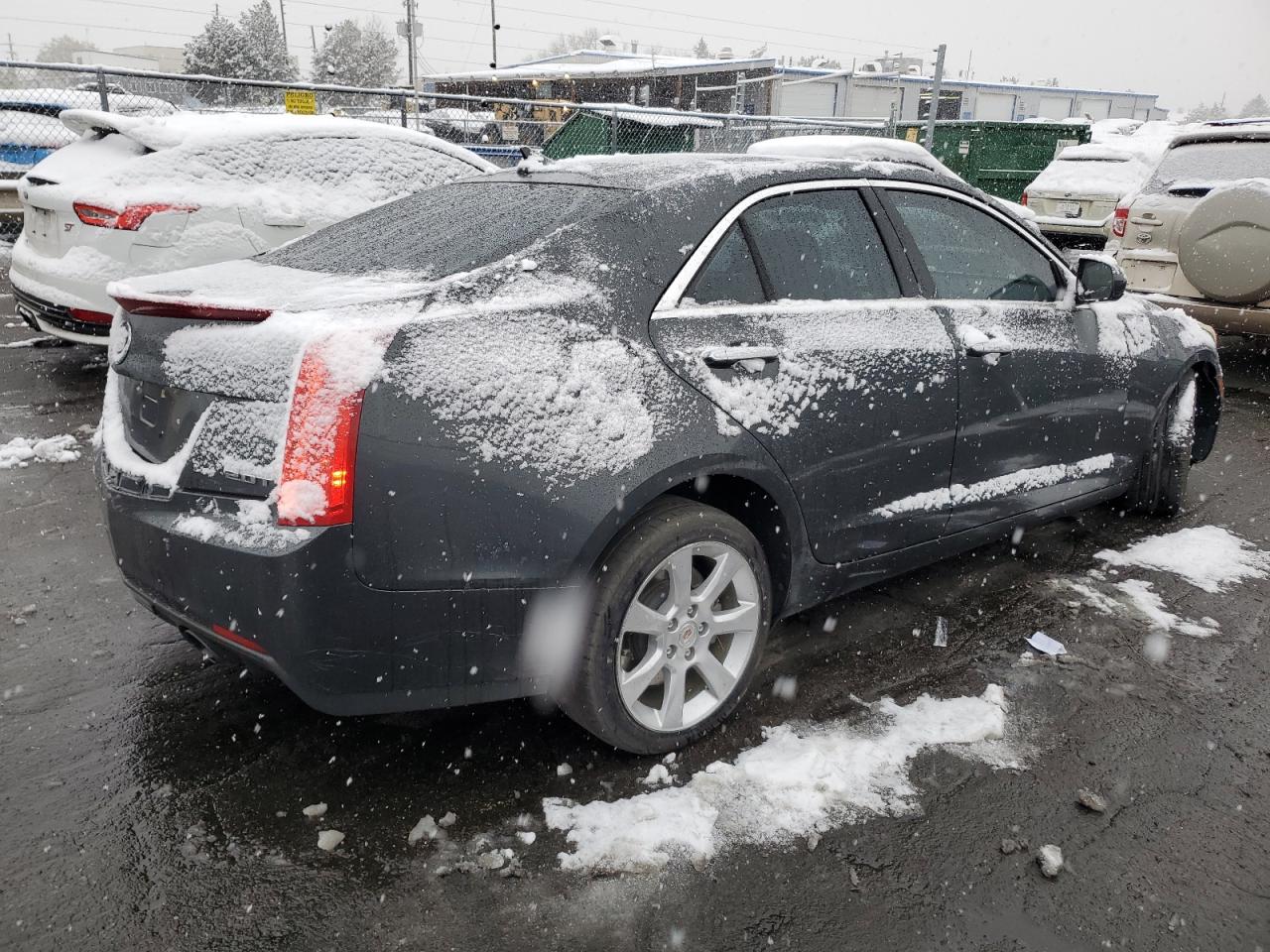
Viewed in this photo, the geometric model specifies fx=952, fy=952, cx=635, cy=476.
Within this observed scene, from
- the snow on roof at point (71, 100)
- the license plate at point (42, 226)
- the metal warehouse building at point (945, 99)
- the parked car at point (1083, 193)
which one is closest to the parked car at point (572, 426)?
the license plate at point (42, 226)

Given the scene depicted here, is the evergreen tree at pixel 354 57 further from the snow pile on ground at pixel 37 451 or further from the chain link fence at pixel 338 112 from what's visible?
the snow pile on ground at pixel 37 451

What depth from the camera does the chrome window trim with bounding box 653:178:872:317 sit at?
8.60ft

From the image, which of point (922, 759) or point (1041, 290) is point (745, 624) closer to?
point (922, 759)

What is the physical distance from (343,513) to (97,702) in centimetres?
143

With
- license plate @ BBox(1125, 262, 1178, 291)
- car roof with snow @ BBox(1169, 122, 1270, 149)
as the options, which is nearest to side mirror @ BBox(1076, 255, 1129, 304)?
license plate @ BBox(1125, 262, 1178, 291)

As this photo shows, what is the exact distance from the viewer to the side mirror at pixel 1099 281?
12.6 ft

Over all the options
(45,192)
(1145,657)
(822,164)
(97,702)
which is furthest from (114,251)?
(1145,657)

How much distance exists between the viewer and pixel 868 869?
2.31 metres

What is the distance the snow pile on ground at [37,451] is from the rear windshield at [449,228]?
8.45ft

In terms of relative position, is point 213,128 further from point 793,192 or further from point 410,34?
point 410,34

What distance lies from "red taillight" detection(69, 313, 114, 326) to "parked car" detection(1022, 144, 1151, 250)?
39.5 feet

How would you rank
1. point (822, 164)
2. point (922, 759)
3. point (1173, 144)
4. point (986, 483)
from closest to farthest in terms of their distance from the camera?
point (922, 759), point (822, 164), point (986, 483), point (1173, 144)

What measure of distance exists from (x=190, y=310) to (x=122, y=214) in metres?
3.94

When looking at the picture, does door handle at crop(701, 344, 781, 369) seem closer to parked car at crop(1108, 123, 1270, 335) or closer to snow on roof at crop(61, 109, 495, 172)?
snow on roof at crop(61, 109, 495, 172)
